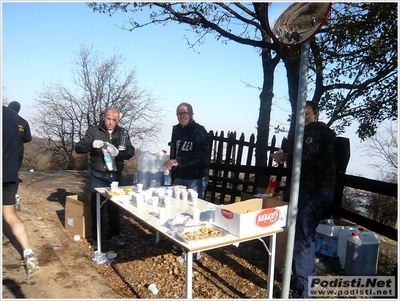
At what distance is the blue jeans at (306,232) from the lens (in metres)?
3.02

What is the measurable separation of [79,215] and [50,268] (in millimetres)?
1148

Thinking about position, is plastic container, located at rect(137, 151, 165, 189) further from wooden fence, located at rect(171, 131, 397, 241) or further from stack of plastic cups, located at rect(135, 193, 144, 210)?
wooden fence, located at rect(171, 131, 397, 241)

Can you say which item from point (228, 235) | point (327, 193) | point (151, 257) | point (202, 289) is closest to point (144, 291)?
point (202, 289)

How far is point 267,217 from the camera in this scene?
2.59 m

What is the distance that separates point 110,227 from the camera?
15.5 feet

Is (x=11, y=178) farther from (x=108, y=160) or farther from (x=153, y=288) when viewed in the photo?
(x=153, y=288)

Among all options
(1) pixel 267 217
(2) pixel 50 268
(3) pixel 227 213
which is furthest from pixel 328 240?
(2) pixel 50 268

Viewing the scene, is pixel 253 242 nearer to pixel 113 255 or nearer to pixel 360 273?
pixel 360 273

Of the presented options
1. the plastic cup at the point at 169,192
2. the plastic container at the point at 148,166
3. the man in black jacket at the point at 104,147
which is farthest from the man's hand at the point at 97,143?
the plastic cup at the point at 169,192

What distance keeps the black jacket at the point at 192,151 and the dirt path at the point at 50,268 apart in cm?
152

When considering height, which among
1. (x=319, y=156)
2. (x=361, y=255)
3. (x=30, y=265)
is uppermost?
(x=319, y=156)

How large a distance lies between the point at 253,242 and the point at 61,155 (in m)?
12.0

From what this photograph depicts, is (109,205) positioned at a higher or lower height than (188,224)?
lower

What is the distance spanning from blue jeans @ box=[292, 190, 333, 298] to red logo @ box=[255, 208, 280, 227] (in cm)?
54
